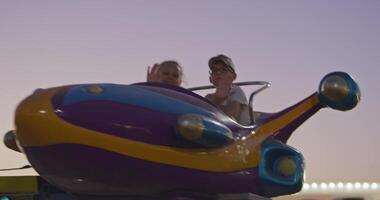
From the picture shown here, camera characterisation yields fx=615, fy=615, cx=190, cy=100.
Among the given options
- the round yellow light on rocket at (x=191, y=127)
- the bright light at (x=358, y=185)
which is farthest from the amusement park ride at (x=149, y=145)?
the bright light at (x=358, y=185)

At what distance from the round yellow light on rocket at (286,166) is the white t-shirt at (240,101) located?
0.18 m

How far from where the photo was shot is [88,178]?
98 centimetres

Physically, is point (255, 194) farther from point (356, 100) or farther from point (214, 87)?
point (214, 87)

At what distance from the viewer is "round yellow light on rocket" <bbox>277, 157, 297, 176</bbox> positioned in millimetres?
1068

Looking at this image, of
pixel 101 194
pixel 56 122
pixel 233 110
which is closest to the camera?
pixel 56 122

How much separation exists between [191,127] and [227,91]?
388 millimetres

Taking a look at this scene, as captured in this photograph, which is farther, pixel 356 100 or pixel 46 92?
pixel 356 100

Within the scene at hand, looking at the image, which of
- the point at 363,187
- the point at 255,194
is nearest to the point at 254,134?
the point at 255,194

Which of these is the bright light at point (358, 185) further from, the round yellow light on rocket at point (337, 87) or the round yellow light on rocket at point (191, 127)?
the round yellow light on rocket at point (191, 127)

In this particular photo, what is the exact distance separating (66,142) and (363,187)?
3153mm

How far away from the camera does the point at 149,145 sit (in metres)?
0.96

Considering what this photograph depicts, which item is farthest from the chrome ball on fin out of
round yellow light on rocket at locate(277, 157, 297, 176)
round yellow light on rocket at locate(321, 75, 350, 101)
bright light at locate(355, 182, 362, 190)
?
bright light at locate(355, 182, 362, 190)

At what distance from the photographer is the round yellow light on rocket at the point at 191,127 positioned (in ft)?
3.14

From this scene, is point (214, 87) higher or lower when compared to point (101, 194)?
higher
